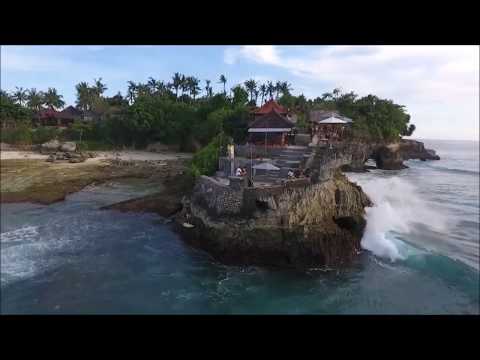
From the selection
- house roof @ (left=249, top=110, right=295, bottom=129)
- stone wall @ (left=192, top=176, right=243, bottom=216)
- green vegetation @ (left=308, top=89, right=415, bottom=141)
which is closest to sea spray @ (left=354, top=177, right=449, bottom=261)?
stone wall @ (left=192, top=176, right=243, bottom=216)

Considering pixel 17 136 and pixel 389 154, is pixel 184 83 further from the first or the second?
pixel 17 136

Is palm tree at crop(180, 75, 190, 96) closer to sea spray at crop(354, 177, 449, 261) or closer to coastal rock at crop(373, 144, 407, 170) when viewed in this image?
coastal rock at crop(373, 144, 407, 170)

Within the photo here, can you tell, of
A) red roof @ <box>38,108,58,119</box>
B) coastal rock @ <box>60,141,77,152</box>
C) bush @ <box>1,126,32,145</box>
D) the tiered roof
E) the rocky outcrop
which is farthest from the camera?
the rocky outcrop

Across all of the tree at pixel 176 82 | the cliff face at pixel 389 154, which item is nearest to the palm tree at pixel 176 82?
the tree at pixel 176 82

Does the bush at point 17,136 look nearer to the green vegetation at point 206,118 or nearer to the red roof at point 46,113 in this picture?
the red roof at point 46,113

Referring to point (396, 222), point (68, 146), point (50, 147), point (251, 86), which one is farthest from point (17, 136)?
point (251, 86)

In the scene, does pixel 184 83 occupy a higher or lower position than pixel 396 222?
higher
